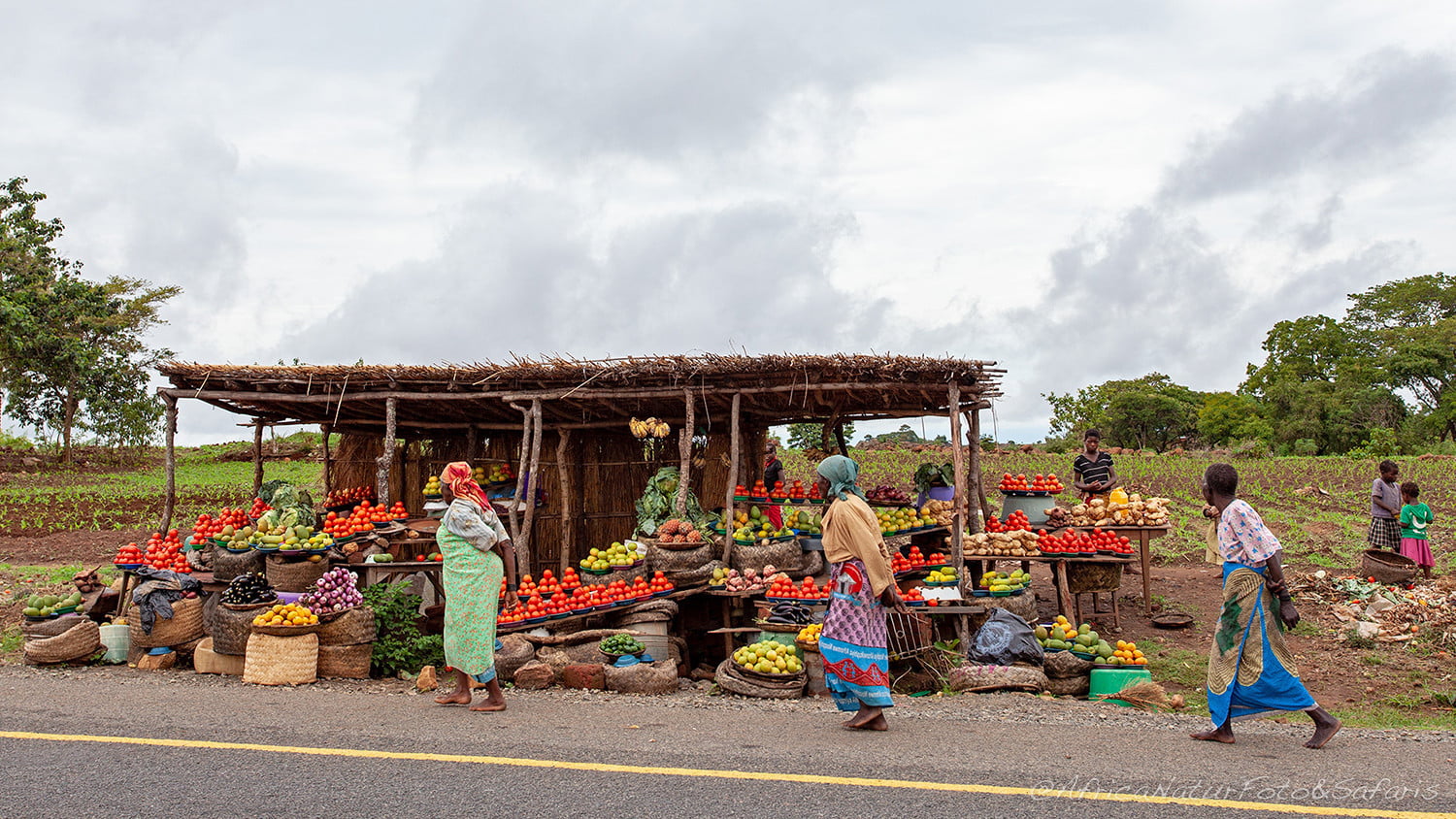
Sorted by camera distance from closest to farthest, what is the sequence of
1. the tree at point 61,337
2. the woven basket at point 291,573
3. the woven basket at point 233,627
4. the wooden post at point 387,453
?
the woven basket at point 233,627
the woven basket at point 291,573
the wooden post at point 387,453
the tree at point 61,337

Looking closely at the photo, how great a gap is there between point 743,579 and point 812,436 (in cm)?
1569

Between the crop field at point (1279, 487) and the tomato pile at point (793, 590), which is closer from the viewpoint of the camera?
the tomato pile at point (793, 590)

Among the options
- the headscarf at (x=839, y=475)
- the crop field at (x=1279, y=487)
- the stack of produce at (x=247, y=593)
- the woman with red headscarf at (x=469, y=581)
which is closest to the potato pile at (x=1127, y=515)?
the crop field at (x=1279, y=487)

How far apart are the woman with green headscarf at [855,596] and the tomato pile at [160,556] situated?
7693mm

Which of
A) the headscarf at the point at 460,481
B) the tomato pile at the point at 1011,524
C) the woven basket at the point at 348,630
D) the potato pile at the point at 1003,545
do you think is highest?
the headscarf at the point at 460,481

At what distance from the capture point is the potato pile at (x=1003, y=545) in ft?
38.5

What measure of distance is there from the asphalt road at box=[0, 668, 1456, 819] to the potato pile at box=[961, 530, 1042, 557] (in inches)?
163

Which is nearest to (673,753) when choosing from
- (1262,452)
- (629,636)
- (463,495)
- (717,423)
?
(463,495)

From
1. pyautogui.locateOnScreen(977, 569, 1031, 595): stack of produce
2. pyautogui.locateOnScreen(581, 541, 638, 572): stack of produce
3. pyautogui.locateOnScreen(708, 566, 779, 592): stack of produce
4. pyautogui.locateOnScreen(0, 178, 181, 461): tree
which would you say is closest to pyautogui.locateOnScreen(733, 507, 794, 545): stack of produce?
pyautogui.locateOnScreen(708, 566, 779, 592): stack of produce

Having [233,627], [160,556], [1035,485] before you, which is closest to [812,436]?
[1035,485]

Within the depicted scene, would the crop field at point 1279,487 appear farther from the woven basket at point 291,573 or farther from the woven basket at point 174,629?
the woven basket at point 174,629

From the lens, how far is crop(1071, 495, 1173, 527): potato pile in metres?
12.3

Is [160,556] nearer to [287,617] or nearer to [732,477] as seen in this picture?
[287,617]

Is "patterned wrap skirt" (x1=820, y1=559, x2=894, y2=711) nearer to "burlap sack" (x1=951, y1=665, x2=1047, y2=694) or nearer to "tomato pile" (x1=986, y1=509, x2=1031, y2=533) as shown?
"burlap sack" (x1=951, y1=665, x2=1047, y2=694)
